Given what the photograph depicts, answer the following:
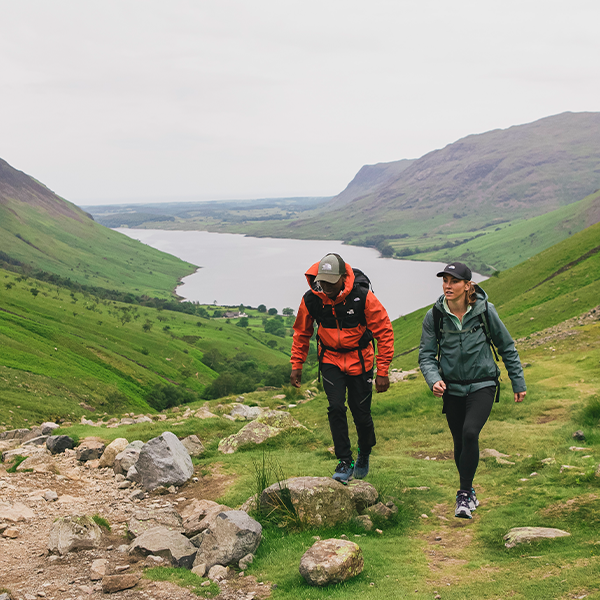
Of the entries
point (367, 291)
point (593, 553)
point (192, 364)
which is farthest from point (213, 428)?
point (192, 364)

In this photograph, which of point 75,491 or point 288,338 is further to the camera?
point 288,338

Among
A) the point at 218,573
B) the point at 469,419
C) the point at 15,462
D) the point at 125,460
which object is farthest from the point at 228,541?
the point at 15,462

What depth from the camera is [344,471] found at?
8.45 metres

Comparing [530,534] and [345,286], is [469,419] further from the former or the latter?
[345,286]

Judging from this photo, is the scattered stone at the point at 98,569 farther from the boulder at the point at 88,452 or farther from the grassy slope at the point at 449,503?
the boulder at the point at 88,452

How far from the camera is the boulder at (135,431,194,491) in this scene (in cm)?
1059

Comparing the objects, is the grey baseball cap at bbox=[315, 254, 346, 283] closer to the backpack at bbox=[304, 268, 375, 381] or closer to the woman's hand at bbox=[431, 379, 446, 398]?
the backpack at bbox=[304, 268, 375, 381]

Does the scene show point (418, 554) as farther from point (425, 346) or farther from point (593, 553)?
point (425, 346)

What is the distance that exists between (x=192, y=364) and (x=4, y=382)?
73.6 metres

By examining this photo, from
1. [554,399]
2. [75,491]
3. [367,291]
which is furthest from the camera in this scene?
[554,399]

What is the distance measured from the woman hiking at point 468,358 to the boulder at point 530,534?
2.21ft

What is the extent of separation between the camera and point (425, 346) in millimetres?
7352

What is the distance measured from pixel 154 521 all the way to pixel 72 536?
1.37m

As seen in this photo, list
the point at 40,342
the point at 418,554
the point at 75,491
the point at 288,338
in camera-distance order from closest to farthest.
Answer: the point at 418,554 → the point at 75,491 → the point at 40,342 → the point at 288,338
